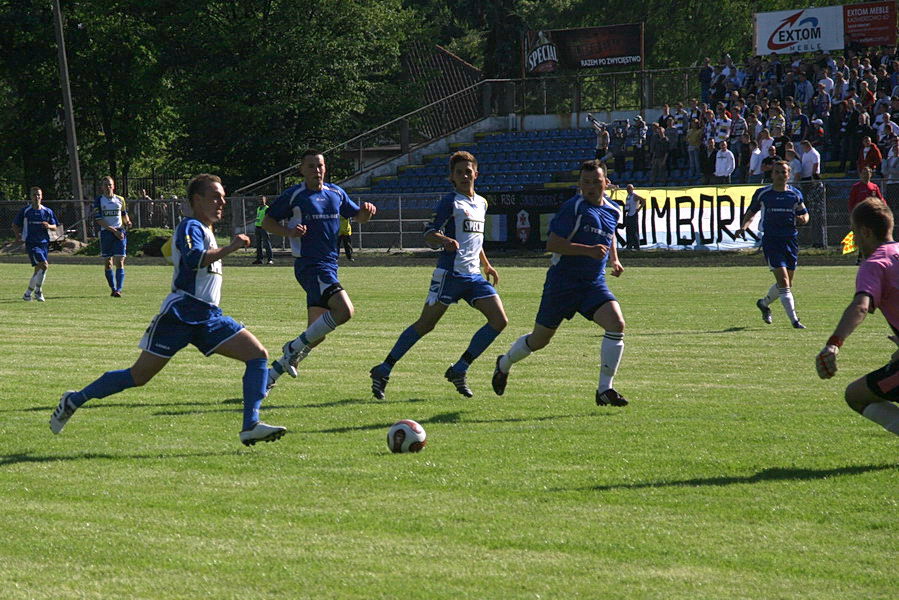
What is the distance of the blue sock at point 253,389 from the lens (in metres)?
7.62

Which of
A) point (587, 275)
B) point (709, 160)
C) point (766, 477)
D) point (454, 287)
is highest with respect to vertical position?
point (709, 160)

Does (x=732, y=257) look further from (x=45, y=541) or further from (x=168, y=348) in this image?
(x=45, y=541)

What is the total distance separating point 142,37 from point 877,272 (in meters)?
50.0

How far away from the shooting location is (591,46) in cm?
4559

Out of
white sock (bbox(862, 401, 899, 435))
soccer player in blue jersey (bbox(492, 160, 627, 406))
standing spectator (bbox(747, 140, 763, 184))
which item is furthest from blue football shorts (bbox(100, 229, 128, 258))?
standing spectator (bbox(747, 140, 763, 184))

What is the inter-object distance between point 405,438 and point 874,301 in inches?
123

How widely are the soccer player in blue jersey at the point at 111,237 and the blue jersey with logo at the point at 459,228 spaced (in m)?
13.2

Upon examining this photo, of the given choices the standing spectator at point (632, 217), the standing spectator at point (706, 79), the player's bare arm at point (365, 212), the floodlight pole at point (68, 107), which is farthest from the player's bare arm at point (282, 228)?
the floodlight pole at point (68, 107)

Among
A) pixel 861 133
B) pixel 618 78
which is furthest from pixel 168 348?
pixel 618 78

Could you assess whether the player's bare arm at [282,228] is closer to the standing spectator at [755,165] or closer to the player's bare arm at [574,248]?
the player's bare arm at [574,248]

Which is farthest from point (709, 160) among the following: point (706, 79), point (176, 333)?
point (176, 333)

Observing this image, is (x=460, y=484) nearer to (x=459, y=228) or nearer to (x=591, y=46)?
(x=459, y=228)

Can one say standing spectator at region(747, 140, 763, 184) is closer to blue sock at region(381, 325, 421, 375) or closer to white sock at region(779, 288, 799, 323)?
white sock at region(779, 288, 799, 323)

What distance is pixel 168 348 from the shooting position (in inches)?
303
